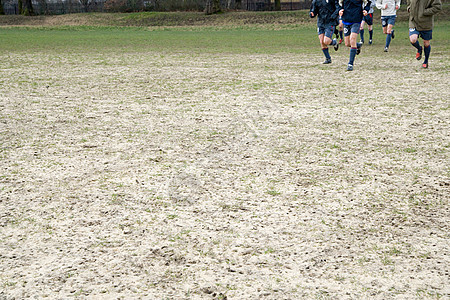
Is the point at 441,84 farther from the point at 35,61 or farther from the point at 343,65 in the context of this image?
the point at 35,61

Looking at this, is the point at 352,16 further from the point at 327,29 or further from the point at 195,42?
the point at 195,42

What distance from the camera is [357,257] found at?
3.08 meters

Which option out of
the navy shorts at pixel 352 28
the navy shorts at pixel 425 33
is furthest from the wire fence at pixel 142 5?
the navy shorts at pixel 425 33

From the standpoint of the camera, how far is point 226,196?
161 inches

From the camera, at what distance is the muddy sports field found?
113 inches

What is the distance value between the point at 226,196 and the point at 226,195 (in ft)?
0.07

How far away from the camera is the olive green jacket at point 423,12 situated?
11070mm

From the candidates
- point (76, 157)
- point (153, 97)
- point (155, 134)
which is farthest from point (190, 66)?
point (76, 157)

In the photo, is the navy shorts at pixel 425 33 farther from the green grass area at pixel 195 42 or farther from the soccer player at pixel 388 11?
the green grass area at pixel 195 42

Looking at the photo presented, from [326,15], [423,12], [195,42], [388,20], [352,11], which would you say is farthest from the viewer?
[195,42]

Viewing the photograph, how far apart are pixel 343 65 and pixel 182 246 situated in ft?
35.3

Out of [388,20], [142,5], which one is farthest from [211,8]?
[388,20]

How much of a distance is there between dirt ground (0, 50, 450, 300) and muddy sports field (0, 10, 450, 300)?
14 mm

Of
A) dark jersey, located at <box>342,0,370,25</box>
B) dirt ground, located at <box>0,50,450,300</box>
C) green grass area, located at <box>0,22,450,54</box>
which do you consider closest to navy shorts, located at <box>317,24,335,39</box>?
dark jersey, located at <box>342,0,370,25</box>
